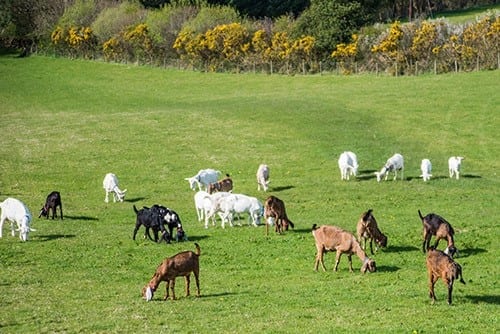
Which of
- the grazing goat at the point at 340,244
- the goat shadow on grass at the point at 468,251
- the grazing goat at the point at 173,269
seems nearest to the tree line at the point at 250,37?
the goat shadow on grass at the point at 468,251

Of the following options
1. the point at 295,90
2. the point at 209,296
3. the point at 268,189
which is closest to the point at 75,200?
the point at 268,189

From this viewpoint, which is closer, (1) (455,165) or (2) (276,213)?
(2) (276,213)

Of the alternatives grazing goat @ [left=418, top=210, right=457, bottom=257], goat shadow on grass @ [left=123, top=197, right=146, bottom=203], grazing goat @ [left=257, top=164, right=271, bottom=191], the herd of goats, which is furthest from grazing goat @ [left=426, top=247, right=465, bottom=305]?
goat shadow on grass @ [left=123, top=197, right=146, bottom=203]

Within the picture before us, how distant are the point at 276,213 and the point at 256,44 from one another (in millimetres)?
64456

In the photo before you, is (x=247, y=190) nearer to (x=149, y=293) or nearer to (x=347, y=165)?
(x=347, y=165)

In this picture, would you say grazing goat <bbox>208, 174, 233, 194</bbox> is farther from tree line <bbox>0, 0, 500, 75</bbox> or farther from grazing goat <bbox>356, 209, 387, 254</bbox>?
tree line <bbox>0, 0, 500, 75</bbox>

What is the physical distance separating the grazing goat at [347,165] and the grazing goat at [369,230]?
17569 millimetres

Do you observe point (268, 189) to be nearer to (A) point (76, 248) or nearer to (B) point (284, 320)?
(A) point (76, 248)

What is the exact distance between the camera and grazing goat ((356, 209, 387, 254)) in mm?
29438

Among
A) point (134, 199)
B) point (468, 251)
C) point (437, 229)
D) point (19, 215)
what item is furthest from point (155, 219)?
point (134, 199)

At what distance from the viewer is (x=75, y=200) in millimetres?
45750

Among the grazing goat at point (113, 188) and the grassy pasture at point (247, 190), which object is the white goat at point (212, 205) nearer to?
the grassy pasture at point (247, 190)

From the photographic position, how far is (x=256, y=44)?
96.2m

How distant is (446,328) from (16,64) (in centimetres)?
9615
